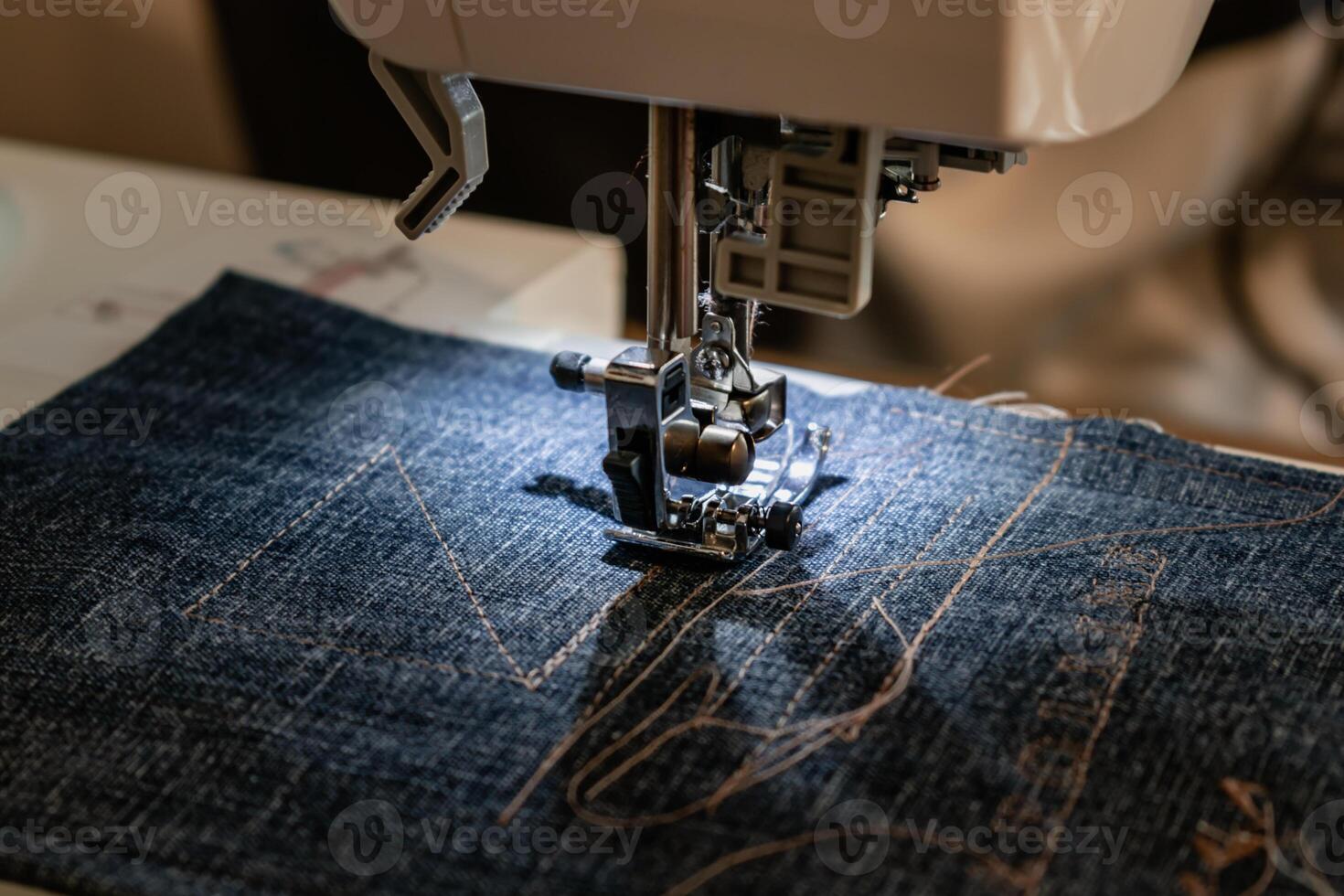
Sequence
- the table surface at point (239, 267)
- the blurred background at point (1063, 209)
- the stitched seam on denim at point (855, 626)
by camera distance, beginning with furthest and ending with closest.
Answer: the blurred background at point (1063, 209) < the table surface at point (239, 267) < the stitched seam on denim at point (855, 626)

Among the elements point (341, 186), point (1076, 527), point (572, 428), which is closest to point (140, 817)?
point (572, 428)

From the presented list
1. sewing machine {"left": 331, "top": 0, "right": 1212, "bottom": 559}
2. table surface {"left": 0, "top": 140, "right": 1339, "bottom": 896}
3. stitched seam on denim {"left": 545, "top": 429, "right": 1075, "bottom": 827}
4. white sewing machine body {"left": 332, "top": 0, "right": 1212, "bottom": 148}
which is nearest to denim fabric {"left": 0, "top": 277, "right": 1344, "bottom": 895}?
stitched seam on denim {"left": 545, "top": 429, "right": 1075, "bottom": 827}

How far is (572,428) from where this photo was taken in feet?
4.88

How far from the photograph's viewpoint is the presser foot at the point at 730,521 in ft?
3.87

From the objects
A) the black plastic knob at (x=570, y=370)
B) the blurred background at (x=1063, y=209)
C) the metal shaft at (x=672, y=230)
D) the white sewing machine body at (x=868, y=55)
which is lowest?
the blurred background at (x=1063, y=209)

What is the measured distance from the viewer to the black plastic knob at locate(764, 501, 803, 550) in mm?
1170

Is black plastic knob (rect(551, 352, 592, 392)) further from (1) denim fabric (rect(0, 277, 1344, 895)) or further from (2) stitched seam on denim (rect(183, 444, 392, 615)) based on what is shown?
(2) stitched seam on denim (rect(183, 444, 392, 615))

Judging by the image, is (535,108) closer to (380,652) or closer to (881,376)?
(881,376)

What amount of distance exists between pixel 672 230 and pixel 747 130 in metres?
0.10

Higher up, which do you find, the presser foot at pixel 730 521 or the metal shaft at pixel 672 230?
the metal shaft at pixel 672 230

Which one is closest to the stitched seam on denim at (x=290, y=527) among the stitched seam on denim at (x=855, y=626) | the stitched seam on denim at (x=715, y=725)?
the stitched seam on denim at (x=715, y=725)

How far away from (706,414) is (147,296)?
93cm

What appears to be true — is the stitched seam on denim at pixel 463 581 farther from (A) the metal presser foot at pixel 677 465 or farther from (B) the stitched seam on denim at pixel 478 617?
(A) the metal presser foot at pixel 677 465

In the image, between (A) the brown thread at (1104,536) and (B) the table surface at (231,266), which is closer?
(A) the brown thread at (1104,536)
